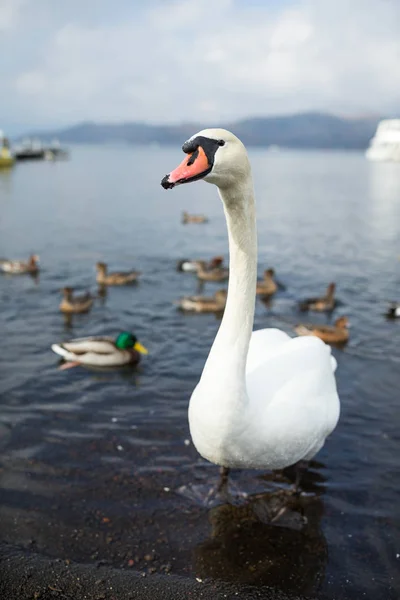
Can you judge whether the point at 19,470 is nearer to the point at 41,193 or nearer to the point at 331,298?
the point at 331,298

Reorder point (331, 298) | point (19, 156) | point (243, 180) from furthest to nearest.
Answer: point (19, 156)
point (331, 298)
point (243, 180)

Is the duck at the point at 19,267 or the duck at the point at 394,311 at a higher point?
the duck at the point at 19,267

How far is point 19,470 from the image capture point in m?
6.82

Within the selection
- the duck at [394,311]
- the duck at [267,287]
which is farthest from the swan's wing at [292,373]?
the duck at [267,287]

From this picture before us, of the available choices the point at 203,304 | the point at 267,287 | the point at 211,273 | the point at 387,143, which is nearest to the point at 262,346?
the point at 203,304

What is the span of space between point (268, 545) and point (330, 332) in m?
6.37

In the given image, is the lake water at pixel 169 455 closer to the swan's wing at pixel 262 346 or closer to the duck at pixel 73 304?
the duck at pixel 73 304

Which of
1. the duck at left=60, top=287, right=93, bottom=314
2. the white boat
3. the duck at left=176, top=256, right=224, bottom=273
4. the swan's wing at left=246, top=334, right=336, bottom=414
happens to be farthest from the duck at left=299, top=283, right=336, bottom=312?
the white boat

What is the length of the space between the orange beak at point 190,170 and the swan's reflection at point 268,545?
3.28 m

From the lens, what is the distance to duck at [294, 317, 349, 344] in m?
11.4

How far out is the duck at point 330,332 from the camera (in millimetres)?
11406

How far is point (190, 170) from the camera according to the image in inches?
154

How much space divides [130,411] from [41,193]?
131 ft

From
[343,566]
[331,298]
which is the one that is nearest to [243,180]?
[343,566]
